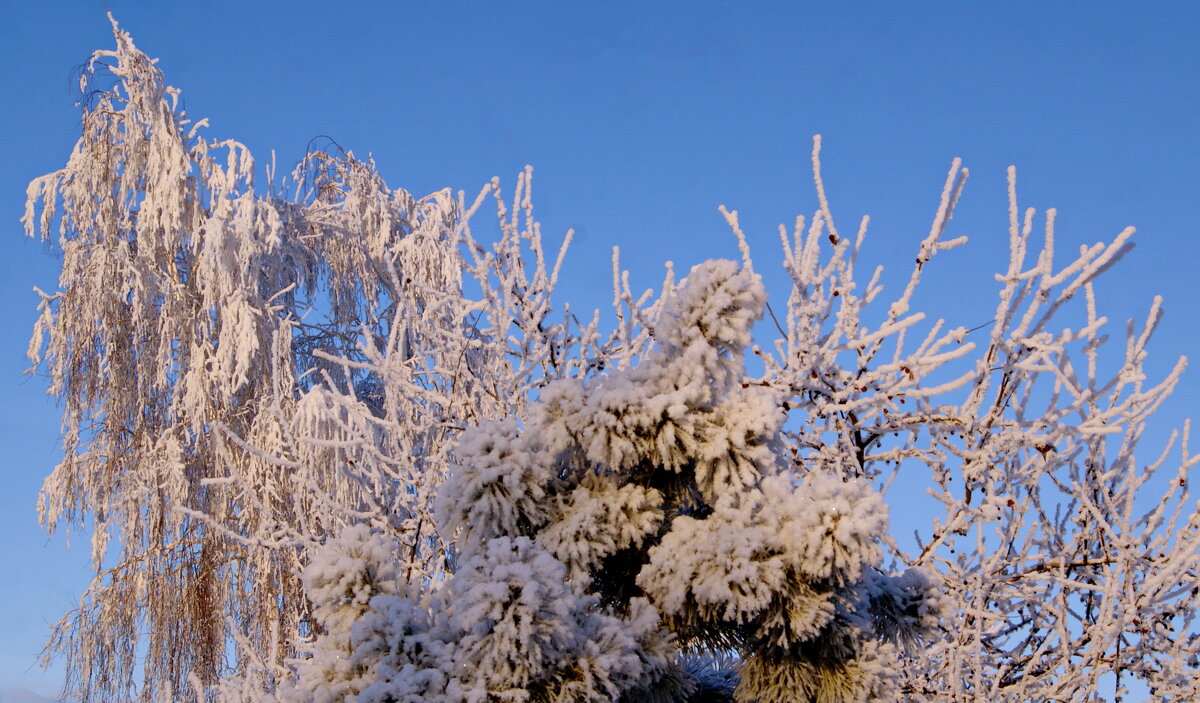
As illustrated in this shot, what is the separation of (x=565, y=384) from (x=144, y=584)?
744cm

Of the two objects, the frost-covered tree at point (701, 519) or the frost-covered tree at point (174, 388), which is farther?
the frost-covered tree at point (174, 388)

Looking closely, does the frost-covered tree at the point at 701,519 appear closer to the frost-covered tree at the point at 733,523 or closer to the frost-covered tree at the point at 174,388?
the frost-covered tree at the point at 733,523

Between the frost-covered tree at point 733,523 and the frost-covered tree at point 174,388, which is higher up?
the frost-covered tree at point 174,388

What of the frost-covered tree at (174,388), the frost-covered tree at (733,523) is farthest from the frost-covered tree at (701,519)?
the frost-covered tree at (174,388)

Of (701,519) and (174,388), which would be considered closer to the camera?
(701,519)

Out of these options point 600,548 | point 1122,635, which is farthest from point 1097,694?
point 600,548

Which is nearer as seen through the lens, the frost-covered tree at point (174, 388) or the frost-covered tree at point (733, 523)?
the frost-covered tree at point (733, 523)

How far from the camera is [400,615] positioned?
8.02 ft

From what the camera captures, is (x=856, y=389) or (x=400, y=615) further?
(x=856, y=389)

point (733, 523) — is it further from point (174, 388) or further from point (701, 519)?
point (174, 388)

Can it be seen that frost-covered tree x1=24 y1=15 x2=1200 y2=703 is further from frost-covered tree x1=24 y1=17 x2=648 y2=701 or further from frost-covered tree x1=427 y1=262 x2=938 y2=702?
frost-covered tree x1=24 y1=17 x2=648 y2=701

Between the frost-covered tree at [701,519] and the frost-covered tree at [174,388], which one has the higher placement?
the frost-covered tree at [174,388]

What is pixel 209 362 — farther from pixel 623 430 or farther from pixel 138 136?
pixel 623 430

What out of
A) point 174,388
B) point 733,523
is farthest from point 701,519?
point 174,388
